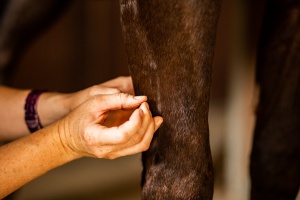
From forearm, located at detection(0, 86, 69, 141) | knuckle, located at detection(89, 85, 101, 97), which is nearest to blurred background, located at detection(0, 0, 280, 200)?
forearm, located at detection(0, 86, 69, 141)

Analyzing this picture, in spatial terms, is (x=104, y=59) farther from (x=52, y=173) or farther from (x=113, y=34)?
(x=52, y=173)

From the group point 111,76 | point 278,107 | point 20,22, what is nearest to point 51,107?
point 20,22

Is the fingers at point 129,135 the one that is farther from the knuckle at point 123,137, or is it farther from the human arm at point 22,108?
the human arm at point 22,108

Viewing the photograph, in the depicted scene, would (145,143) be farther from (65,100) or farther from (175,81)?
(65,100)

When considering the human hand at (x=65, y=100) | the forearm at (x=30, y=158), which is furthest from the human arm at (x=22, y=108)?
the forearm at (x=30, y=158)

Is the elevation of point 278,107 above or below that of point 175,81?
below

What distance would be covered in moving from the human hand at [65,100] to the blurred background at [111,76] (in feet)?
1.14

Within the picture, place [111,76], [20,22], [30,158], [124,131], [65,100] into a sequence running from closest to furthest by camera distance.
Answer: [124,131], [30,158], [65,100], [20,22], [111,76]

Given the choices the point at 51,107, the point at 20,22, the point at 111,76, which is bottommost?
the point at 111,76

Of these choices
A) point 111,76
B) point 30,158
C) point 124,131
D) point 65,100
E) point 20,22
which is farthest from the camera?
point 111,76

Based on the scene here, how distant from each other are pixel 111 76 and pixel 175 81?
0.80m

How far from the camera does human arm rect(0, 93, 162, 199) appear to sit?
1.75 ft

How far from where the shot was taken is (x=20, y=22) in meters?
0.99

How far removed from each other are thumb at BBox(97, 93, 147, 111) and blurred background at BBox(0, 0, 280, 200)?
2.02 feet
